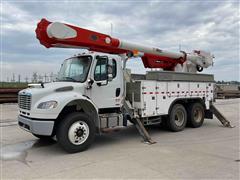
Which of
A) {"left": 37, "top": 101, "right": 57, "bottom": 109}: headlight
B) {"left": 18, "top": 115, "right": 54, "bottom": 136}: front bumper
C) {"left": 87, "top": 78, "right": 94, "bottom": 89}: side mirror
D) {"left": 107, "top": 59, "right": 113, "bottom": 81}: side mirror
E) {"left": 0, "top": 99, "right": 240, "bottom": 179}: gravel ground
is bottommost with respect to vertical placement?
{"left": 0, "top": 99, "right": 240, "bottom": 179}: gravel ground

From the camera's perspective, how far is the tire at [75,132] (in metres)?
5.68

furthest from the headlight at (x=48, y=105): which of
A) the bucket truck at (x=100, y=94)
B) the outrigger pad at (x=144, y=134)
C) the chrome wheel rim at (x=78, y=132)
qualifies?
the outrigger pad at (x=144, y=134)

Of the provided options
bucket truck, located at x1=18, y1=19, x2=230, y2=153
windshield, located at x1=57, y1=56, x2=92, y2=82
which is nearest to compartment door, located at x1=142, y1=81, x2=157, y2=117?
bucket truck, located at x1=18, y1=19, x2=230, y2=153

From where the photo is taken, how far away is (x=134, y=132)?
27.8ft

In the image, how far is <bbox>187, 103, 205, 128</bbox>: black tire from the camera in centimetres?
900

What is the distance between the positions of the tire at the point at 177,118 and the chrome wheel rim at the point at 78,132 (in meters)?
3.34

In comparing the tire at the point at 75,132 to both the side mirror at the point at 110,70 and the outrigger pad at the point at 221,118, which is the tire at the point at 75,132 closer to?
the side mirror at the point at 110,70

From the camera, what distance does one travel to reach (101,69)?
6.60 meters

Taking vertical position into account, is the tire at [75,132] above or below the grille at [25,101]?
below

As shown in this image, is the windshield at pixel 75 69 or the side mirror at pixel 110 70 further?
the side mirror at pixel 110 70

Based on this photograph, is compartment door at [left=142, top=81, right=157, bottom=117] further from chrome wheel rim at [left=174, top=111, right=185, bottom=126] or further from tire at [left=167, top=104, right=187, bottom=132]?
chrome wheel rim at [left=174, top=111, right=185, bottom=126]

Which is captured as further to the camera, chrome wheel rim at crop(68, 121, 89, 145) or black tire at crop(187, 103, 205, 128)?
black tire at crop(187, 103, 205, 128)

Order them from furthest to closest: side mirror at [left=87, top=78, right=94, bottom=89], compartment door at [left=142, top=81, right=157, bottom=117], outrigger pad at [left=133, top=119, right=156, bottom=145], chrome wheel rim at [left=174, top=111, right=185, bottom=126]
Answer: chrome wheel rim at [left=174, top=111, right=185, bottom=126], compartment door at [left=142, top=81, right=157, bottom=117], outrigger pad at [left=133, top=119, right=156, bottom=145], side mirror at [left=87, top=78, right=94, bottom=89]

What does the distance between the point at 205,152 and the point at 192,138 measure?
1587mm
